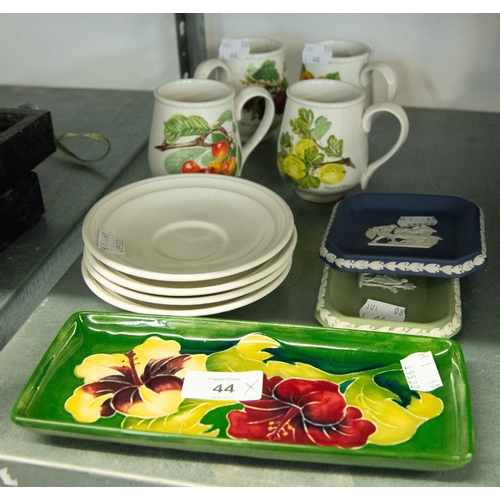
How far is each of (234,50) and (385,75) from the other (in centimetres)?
25

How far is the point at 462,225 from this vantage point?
801 millimetres

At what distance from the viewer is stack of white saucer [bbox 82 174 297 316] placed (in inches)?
26.0

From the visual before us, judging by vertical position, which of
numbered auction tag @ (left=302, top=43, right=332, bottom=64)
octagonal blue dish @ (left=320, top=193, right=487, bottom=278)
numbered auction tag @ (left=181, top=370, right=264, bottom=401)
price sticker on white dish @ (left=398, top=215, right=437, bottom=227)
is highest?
numbered auction tag @ (left=302, top=43, right=332, bottom=64)

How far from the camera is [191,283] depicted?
2.28ft

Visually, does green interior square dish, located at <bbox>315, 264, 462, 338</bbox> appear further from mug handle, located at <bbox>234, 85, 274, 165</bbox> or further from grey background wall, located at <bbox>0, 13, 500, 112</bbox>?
grey background wall, located at <bbox>0, 13, 500, 112</bbox>

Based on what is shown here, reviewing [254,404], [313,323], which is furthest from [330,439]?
[313,323]

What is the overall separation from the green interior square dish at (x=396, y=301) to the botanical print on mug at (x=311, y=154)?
0.51 ft

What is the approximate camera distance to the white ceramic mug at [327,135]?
833 mm

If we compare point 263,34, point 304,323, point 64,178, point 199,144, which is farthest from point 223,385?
point 263,34

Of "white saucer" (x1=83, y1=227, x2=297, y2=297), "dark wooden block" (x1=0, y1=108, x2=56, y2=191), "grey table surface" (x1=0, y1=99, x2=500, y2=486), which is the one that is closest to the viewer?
"grey table surface" (x1=0, y1=99, x2=500, y2=486)

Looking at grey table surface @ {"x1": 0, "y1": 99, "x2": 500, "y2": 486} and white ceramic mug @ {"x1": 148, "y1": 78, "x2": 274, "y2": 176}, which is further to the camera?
white ceramic mug @ {"x1": 148, "y1": 78, "x2": 274, "y2": 176}

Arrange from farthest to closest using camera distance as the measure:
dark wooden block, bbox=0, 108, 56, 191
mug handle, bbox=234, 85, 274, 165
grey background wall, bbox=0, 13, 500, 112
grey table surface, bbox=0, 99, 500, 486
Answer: grey background wall, bbox=0, 13, 500, 112 < mug handle, bbox=234, 85, 274, 165 < dark wooden block, bbox=0, 108, 56, 191 < grey table surface, bbox=0, 99, 500, 486

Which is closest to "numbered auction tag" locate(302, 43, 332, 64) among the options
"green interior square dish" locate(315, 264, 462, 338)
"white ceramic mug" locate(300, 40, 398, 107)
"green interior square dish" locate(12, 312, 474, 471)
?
"white ceramic mug" locate(300, 40, 398, 107)

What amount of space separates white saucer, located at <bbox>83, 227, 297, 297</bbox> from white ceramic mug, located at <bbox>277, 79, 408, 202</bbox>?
17 centimetres
